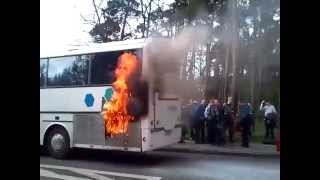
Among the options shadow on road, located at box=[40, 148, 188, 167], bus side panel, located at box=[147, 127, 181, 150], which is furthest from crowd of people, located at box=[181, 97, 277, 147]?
shadow on road, located at box=[40, 148, 188, 167]

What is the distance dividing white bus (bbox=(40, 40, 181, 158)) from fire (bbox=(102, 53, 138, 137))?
0.08 meters

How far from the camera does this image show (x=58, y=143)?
7.21 m

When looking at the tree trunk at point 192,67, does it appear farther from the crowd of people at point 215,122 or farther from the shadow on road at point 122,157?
the shadow on road at point 122,157

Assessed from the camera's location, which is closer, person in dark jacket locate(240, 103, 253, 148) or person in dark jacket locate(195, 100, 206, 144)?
person in dark jacket locate(240, 103, 253, 148)

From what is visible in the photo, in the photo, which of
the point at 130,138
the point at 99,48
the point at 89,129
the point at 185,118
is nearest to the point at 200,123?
the point at 185,118

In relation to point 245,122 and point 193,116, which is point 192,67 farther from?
point 245,122

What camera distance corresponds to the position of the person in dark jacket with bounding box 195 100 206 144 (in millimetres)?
6570

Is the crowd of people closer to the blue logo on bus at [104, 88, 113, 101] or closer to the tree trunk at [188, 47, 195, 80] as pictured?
the tree trunk at [188, 47, 195, 80]

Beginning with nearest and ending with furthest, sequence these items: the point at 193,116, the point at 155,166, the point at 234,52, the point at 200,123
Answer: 1. the point at 234,52
2. the point at 155,166
3. the point at 200,123
4. the point at 193,116

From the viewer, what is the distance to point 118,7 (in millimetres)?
6539

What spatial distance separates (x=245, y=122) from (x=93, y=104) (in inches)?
94.0

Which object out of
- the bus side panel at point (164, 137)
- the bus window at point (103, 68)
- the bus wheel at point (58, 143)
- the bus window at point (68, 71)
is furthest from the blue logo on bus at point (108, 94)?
the bus wheel at point (58, 143)
